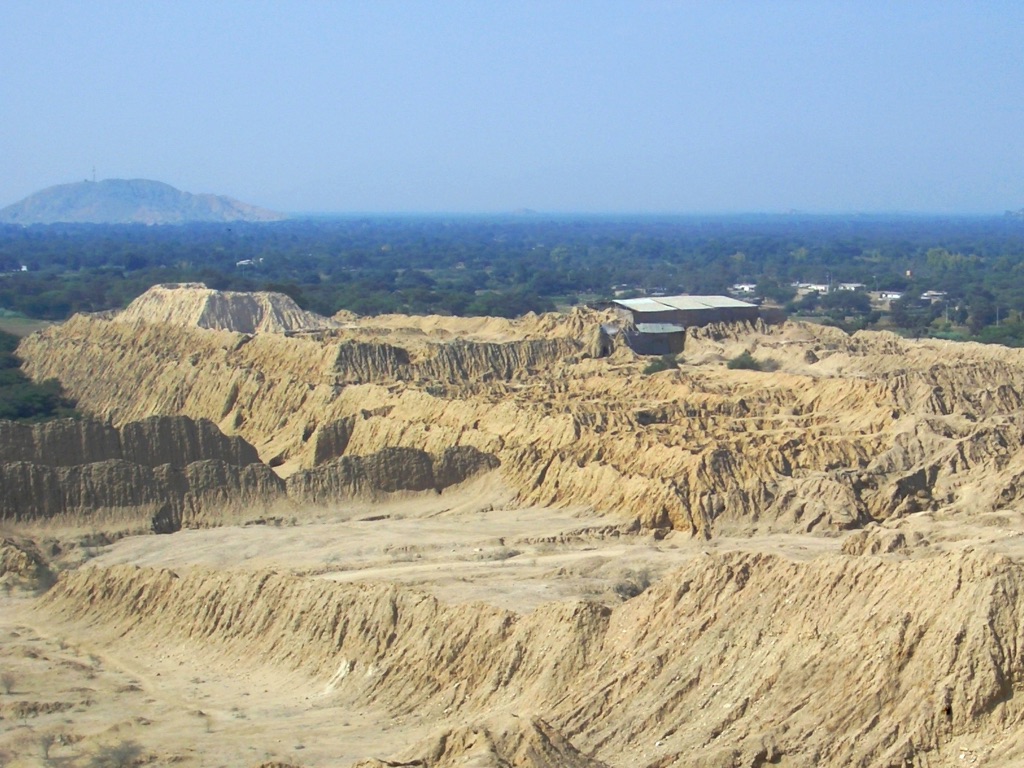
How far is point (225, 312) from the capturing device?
72.4 metres

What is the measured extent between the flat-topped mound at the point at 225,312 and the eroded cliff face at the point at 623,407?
420cm

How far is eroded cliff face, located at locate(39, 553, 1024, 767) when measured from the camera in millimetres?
18359

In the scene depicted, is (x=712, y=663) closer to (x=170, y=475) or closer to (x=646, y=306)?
(x=170, y=475)

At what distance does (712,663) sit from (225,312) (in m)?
54.9

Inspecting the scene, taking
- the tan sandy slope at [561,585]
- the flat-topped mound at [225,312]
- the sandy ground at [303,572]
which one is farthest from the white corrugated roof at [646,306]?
the sandy ground at [303,572]

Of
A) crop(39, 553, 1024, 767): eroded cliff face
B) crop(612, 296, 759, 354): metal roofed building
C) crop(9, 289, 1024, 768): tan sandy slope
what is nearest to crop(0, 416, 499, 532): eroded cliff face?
crop(9, 289, 1024, 768): tan sandy slope

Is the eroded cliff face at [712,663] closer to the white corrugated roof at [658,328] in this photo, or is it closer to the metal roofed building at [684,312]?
the white corrugated roof at [658,328]

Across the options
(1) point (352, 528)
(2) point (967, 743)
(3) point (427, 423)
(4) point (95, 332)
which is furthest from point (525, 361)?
(2) point (967, 743)

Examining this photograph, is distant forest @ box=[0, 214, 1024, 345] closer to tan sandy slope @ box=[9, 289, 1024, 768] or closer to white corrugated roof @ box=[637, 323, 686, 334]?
white corrugated roof @ box=[637, 323, 686, 334]

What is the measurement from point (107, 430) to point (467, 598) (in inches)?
705

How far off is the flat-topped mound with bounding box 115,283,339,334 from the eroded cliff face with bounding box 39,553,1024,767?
47.2m

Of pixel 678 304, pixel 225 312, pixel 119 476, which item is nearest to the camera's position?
pixel 119 476

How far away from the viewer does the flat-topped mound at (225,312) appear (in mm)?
71438

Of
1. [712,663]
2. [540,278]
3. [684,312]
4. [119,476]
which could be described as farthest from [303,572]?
[540,278]
